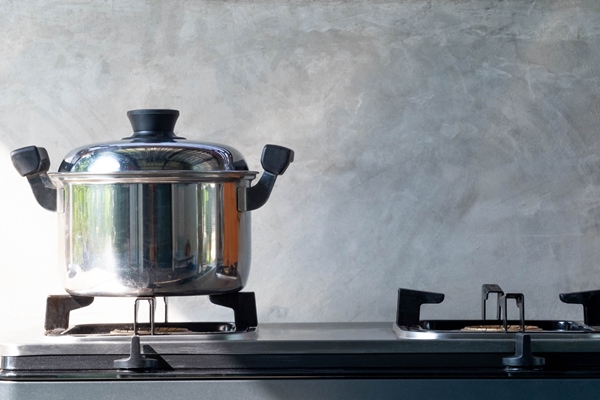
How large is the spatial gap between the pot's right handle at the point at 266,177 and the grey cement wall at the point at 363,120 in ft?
2.33

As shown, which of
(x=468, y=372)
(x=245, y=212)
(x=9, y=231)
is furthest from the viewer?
(x=9, y=231)

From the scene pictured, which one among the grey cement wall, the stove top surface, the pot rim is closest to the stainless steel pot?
the pot rim

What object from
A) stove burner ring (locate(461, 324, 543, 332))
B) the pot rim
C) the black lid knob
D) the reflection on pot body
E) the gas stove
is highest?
the black lid knob

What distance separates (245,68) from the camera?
2.77 m

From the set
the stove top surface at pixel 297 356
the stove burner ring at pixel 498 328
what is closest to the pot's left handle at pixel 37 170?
the stove top surface at pixel 297 356

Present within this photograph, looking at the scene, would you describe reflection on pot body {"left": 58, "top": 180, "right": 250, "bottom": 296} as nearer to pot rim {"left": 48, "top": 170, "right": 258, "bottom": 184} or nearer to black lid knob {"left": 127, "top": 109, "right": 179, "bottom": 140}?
pot rim {"left": 48, "top": 170, "right": 258, "bottom": 184}

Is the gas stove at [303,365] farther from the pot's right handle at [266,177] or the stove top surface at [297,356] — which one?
the pot's right handle at [266,177]

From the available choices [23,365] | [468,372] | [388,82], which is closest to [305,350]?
[468,372]

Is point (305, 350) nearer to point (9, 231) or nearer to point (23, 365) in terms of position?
point (23, 365)

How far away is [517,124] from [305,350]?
1197mm

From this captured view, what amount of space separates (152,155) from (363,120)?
38.5 inches

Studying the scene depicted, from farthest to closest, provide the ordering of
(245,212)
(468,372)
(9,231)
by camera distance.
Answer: (9,231)
(245,212)
(468,372)

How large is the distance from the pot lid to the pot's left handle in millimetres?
77

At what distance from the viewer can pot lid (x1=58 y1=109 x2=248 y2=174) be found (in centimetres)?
192
